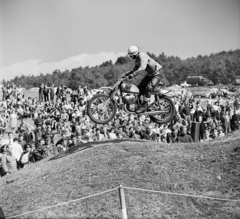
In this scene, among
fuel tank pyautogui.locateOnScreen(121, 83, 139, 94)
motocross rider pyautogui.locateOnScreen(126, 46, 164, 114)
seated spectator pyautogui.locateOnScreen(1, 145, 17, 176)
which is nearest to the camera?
motocross rider pyautogui.locateOnScreen(126, 46, 164, 114)

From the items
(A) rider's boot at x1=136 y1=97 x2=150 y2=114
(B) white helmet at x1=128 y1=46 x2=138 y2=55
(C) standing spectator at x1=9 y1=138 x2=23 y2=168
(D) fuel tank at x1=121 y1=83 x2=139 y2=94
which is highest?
(B) white helmet at x1=128 y1=46 x2=138 y2=55

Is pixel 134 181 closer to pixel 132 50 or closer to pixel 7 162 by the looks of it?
pixel 132 50

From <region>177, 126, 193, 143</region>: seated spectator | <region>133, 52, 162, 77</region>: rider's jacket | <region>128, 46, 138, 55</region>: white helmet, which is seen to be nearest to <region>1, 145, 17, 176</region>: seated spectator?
<region>133, 52, 162, 77</region>: rider's jacket

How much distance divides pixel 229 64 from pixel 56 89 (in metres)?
44.3

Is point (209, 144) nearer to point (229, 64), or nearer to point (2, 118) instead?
point (2, 118)

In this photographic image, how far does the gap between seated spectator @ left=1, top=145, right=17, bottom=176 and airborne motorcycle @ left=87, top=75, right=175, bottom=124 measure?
3548 mm

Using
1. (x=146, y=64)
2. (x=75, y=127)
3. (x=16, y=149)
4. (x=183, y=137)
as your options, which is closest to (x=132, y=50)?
(x=146, y=64)

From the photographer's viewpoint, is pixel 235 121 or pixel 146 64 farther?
pixel 235 121

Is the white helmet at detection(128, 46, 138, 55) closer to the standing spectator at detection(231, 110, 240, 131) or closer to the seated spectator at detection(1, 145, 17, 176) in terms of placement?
the seated spectator at detection(1, 145, 17, 176)

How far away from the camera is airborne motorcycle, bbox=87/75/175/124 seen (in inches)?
389

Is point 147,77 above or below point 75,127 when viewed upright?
A: above

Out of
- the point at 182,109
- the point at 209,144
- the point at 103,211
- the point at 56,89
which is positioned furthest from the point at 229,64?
the point at 103,211

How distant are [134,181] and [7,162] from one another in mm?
5429

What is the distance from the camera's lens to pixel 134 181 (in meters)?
8.23
